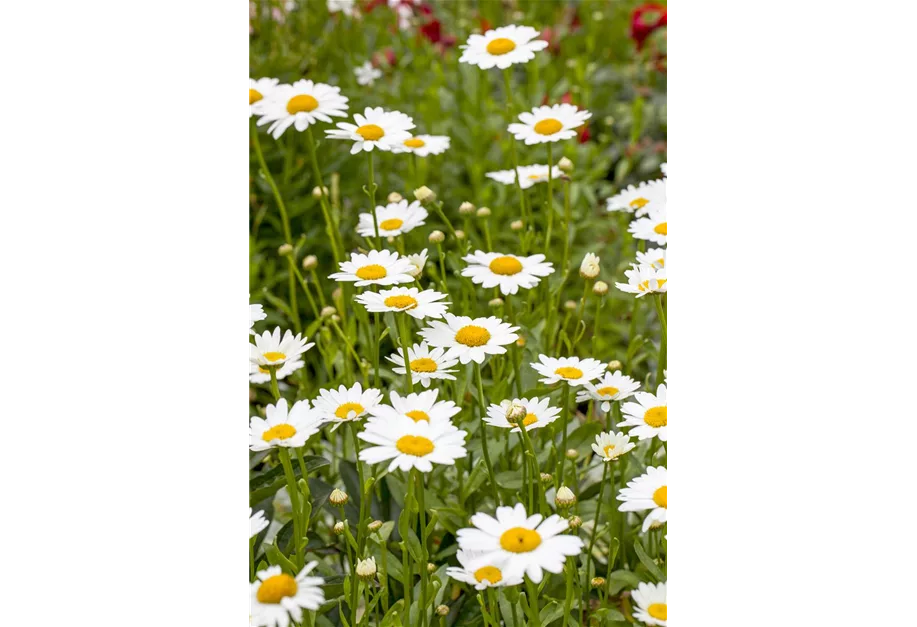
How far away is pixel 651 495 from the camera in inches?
32.3

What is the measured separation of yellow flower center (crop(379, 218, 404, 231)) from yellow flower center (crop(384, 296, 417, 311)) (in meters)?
0.32

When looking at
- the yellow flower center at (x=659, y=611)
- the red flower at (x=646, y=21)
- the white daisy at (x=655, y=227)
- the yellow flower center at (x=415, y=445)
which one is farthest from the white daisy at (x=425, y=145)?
the red flower at (x=646, y=21)

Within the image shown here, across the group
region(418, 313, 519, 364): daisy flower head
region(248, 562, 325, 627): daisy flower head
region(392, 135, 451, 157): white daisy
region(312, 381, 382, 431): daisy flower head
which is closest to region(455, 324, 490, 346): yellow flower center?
region(418, 313, 519, 364): daisy flower head

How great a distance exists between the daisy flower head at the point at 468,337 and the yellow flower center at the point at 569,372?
0.21 ft

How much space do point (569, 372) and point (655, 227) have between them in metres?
0.29

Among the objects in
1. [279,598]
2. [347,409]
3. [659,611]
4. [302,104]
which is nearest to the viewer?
[279,598]

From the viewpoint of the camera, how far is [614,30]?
9.72 feet

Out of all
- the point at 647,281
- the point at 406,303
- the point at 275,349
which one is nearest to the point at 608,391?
the point at 647,281

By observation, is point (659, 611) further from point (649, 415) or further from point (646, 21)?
point (646, 21)
